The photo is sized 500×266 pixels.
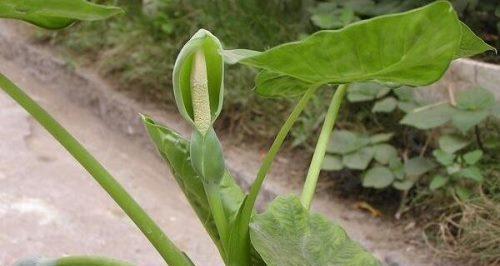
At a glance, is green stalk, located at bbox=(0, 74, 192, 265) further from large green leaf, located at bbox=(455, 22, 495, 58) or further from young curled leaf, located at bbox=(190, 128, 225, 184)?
large green leaf, located at bbox=(455, 22, 495, 58)

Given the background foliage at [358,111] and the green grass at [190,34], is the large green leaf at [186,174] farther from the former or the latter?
the green grass at [190,34]

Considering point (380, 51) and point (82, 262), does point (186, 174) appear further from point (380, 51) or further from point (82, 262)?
point (380, 51)

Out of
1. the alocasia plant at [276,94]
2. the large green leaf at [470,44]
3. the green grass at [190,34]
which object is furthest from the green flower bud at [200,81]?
the green grass at [190,34]

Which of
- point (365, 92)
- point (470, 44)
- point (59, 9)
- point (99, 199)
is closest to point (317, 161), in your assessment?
point (470, 44)

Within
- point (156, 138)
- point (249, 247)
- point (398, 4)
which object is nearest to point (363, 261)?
point (249, 247)

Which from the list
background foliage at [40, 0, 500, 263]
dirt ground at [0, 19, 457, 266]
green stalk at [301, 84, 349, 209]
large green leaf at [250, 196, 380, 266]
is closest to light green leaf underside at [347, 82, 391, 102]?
background foliage at [40, 0, 500, 263]

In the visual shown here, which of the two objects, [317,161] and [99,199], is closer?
[317,161]
